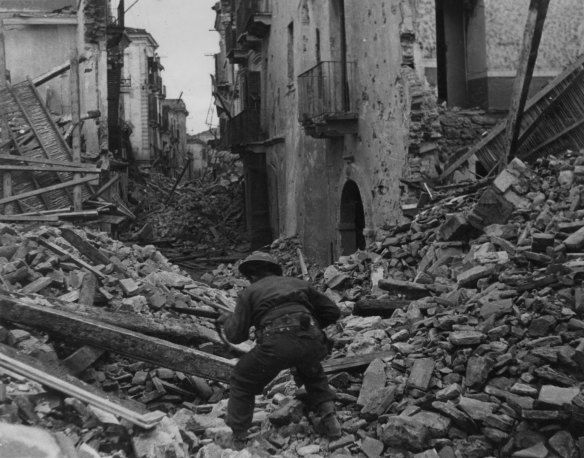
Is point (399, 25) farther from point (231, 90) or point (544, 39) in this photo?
point (231, 90)

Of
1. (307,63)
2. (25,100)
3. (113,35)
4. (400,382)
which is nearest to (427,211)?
(400,382)

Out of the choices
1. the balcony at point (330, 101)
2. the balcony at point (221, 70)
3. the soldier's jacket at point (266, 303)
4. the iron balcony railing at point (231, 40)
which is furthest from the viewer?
the balcony at point (221, 70)

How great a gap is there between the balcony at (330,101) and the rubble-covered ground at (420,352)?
15.0 feet

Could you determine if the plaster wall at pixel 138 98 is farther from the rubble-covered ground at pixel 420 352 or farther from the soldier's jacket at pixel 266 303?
the soldier's jacket at pixel 266 303

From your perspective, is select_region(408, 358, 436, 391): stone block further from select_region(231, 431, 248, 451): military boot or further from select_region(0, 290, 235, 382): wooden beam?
select_region(0, 290, 235, 382): wooden beam

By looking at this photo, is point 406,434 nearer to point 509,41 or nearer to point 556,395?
point 556,395

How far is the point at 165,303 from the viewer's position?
8.73 meters

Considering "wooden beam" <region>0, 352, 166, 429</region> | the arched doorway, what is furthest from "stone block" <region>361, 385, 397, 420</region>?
the arched doorway

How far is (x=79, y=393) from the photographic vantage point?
5.20m

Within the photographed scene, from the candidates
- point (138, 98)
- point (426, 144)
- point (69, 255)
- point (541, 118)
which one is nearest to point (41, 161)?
point (69, 255)

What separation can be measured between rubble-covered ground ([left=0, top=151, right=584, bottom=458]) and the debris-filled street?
2 centimetres

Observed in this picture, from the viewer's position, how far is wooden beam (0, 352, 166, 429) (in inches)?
194

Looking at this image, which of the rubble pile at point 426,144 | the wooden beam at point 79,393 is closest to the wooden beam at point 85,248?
the wooden beam at point 79,393

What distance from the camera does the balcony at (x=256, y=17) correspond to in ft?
70.8
